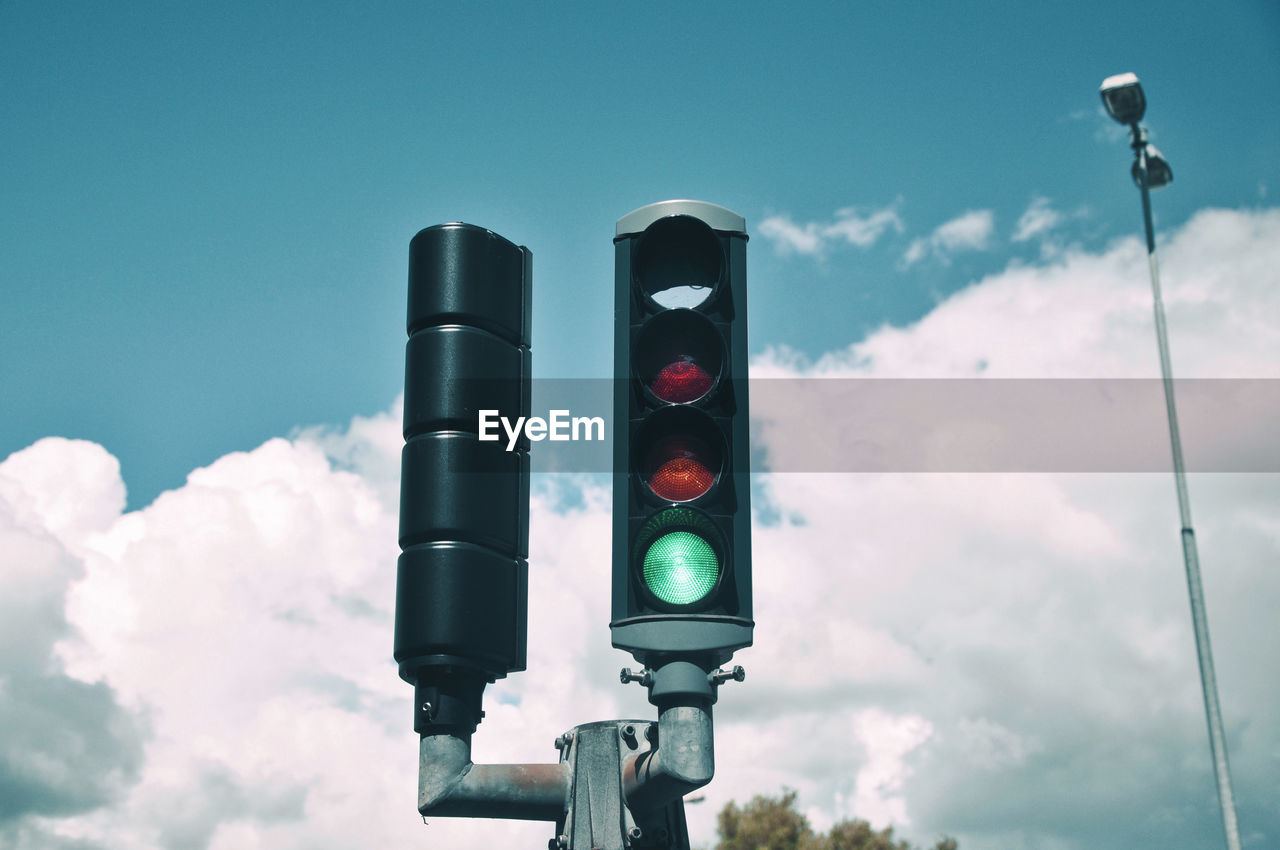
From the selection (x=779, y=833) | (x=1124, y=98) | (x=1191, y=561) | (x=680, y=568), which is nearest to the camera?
(x=680, y=568)

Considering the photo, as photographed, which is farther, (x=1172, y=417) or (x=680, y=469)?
(x=1172, y=417)

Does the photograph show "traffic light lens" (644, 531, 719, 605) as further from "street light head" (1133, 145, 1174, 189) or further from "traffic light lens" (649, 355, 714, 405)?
"street light head" (1133, 145, 1174, 189)

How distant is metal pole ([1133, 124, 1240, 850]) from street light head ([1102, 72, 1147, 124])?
0.10 meters

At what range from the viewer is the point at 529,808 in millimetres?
4340

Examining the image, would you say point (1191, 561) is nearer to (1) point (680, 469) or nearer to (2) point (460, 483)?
(1) point (680, 469)

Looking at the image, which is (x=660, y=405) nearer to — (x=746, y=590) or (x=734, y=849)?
(x=746, y=590)

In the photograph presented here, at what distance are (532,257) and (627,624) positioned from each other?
77.9 inches

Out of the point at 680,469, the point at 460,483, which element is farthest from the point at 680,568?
the point at 460,483

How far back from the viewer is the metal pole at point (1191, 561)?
16.7ft

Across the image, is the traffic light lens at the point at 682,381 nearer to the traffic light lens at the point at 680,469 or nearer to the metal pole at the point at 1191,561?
the traffic light lens at the point at 680,469

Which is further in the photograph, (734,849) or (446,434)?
(734,849)

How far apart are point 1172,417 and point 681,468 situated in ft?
10.1

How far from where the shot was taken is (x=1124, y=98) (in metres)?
6.45

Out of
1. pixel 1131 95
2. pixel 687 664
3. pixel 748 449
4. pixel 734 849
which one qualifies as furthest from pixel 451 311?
pixel 734 849
